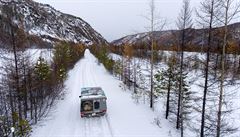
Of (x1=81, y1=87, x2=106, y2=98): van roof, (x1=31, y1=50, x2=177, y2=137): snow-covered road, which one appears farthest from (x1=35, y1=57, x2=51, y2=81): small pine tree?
(x1=81, y1=87, x2=106, y2=98): van roof

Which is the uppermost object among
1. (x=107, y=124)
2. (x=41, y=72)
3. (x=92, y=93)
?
(x=41, y=72)

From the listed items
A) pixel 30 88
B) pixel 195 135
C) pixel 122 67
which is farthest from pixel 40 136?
pixel 122 67

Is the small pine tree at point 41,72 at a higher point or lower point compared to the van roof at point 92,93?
higher

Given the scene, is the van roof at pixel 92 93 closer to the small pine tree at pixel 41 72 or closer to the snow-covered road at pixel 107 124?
the snow-covered road at pixel 107 124

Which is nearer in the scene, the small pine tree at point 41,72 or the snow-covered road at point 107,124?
the snow-covered road at point 107,124

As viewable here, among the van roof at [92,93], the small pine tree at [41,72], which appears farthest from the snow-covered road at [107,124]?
the small pine tree at [41,72]

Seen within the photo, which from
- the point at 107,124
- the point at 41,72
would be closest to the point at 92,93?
the point at 107,124

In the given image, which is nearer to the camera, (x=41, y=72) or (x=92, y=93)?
(x=92, y=93)

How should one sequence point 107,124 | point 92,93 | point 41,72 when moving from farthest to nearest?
1. point 41,72
2. point 92,93
3. point 107,124

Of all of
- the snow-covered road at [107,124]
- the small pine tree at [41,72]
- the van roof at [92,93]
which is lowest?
the snow-covered road at [107,124]

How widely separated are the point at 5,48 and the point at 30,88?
4.33m

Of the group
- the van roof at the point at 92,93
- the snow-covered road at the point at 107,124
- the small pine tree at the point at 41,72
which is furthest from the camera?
the small pine tree at the point at 41,72

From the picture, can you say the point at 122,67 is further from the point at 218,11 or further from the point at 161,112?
the point at 218,11

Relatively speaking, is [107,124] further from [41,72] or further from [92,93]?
[41,72]
